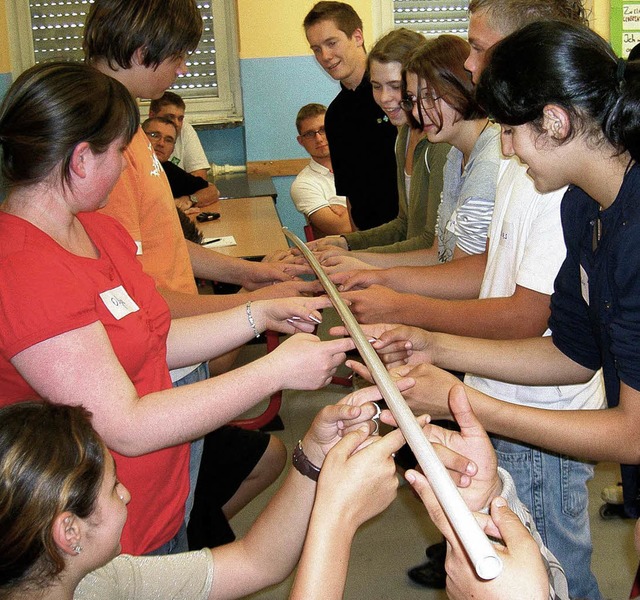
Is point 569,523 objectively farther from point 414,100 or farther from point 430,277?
point 414,100

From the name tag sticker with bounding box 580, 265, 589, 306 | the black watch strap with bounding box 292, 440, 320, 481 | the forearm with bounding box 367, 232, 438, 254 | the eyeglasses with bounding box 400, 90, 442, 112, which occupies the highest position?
the eyeglasses with bounding box 400, 90, 442, 112

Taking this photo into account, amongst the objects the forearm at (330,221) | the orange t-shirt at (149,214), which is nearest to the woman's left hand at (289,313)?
the orange t-shirt at (149,214)

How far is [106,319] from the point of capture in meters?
1.56

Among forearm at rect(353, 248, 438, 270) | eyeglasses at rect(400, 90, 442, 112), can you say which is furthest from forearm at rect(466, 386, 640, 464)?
forearm at rect(353, 248, 438, 270)

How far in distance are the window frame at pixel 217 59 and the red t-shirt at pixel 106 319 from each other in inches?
222

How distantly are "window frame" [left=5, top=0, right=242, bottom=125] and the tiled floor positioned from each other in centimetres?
455

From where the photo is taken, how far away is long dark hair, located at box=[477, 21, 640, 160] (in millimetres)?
1423

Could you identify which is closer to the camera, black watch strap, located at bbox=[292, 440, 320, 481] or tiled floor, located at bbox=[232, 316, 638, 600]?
black watch strap, located at bbox=[292, 440, 320, 481]

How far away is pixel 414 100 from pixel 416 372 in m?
1.17

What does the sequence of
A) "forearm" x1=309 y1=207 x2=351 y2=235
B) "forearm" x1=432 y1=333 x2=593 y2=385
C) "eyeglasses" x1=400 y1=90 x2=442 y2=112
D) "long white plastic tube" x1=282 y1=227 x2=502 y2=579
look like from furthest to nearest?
"forearm" x1=309 y1=207 x2=351 y2=235 < "eyeglasses" x1=400 y1=90 x2=442 y2=112 < "forearm" x1=432 y1=333 x2=593 y2=385 < "long white plastic tube" x1=282 y1=227 x2=502 y2=579

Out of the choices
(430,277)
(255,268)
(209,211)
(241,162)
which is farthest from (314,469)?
(241,162)

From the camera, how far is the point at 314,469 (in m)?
1.50

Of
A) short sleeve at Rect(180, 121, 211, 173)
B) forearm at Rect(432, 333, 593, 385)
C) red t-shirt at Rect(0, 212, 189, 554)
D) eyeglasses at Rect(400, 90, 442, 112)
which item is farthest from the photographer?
short sleeve at Rect(180, 121, 211, 173)

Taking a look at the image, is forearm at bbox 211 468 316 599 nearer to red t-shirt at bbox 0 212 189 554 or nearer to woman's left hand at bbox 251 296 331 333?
red t-shirt at bbox 0 212 189 554
